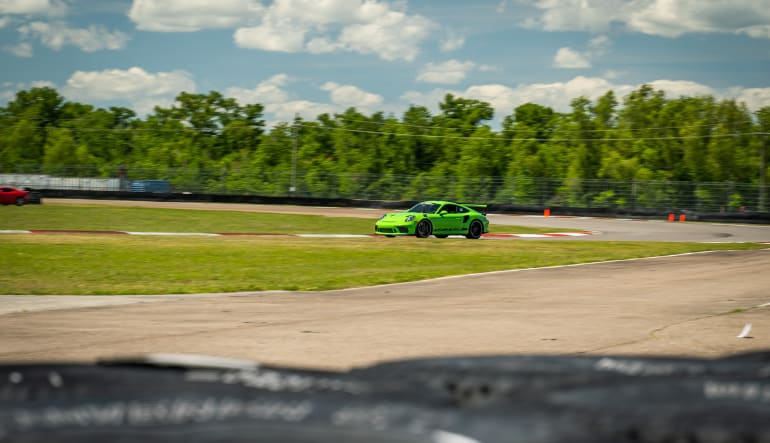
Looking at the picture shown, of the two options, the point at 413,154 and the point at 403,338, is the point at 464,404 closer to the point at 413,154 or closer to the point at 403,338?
the point at 403,338

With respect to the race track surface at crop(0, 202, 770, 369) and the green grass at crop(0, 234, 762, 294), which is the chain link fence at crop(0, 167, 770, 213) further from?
the race track surface at crop(0, 202, 770, 369)

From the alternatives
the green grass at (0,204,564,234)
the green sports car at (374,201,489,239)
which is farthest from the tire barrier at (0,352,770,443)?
the green grass at (0,204,564,234)

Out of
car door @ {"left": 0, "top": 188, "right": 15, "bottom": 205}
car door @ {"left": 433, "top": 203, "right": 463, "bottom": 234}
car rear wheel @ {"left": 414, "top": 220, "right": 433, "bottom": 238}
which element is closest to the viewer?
car rear wheel @ {"left": 414, "top": 220, "right": 433, "bottom": 238}

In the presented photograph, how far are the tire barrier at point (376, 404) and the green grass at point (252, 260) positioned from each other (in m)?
12.2

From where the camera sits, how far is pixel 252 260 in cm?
2059

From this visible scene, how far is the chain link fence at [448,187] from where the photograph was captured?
58156mm

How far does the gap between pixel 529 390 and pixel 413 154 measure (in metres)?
123

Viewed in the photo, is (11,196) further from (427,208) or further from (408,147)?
(408,147)

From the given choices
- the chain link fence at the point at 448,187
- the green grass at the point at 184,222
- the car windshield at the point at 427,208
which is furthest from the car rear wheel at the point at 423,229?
the chain link fence at the point at 448,187

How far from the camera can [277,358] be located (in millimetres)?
7887

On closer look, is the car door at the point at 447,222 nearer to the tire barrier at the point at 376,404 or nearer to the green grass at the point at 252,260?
the green grass at the point at 252,260

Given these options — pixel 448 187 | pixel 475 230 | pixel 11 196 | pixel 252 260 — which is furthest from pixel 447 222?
pixel 448 187

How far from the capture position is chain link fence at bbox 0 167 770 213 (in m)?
58.2

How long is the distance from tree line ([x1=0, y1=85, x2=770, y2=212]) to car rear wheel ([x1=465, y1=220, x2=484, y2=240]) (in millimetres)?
31195
